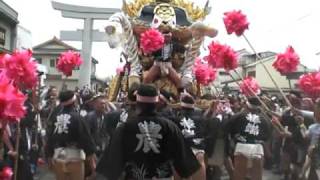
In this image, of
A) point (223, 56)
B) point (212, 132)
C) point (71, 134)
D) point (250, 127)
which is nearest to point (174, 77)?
point (223, 56)

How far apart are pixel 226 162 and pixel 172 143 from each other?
5055 mm

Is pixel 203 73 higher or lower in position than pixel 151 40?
lower

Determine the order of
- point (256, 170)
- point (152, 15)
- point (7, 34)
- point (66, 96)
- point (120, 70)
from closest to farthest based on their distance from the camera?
point (66, 96) → point (256, 170) → point (152, 15) → point (120, 70) → point (7, 34)

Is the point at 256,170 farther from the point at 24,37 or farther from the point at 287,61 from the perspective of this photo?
the point at 24,37

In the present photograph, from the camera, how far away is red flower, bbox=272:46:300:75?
8555mm

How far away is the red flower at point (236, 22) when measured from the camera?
28.8 ft

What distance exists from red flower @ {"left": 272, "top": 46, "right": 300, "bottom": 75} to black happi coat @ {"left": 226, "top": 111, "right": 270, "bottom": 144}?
104cm

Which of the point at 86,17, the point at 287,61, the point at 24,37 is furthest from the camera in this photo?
the point at 24,37

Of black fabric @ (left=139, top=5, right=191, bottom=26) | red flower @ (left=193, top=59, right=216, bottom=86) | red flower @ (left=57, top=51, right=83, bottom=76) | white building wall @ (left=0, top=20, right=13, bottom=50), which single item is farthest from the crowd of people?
white building wall @ (left=0, top=20, right=13, bottom=50)

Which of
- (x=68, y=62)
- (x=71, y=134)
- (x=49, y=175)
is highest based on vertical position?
(x=68, y=62)

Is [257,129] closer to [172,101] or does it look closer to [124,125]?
[172,101]

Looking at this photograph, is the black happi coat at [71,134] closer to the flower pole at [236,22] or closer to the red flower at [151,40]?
the red flower at [151,40]

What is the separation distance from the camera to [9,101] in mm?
3965

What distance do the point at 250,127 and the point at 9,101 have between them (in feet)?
15.5
